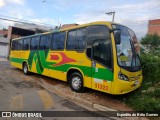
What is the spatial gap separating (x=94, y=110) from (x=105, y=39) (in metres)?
2.65

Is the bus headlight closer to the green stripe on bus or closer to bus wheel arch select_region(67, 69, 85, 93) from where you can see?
the green stripe on bus

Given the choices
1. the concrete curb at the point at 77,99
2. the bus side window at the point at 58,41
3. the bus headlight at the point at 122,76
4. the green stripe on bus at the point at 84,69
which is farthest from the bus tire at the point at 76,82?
the bus headlight at the point at 122,76

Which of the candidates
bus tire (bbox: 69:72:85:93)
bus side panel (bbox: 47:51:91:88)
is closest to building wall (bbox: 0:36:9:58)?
bus side panel (bbox: 47:51:91:88)

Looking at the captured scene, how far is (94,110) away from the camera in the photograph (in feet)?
22.9

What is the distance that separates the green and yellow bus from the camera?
7086mm

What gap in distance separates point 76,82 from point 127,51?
2.71 m

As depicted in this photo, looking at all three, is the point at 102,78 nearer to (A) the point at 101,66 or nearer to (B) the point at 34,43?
(A) the point at 101,66

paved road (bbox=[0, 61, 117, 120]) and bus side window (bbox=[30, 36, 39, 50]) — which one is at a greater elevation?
bus side window (bbox=[30, 36, 39, 50])

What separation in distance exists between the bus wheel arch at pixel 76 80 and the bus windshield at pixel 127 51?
2138mm

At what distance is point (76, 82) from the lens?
28.9 ft

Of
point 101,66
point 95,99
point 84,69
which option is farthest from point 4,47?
point 101,66

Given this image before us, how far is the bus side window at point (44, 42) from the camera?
11.3 meters

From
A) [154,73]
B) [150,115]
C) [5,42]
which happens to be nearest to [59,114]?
[150,115]

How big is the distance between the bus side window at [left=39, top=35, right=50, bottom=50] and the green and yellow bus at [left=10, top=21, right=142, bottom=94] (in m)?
0.27
